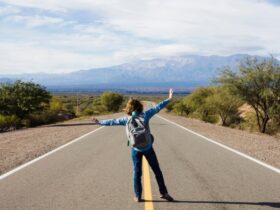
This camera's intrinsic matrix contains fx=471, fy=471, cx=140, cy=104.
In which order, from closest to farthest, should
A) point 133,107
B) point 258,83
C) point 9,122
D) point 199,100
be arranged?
point 133,107, point 258,83, point 9,122, point 199,100

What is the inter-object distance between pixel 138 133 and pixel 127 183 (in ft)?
6.32

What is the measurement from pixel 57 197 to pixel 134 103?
205 cm

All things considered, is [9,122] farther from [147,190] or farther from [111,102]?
[111,102]

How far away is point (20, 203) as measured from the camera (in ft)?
24.7

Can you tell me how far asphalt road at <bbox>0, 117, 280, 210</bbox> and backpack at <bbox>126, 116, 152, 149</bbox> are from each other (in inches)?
37.3

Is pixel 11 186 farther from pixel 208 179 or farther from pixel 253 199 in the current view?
pixel 253 199

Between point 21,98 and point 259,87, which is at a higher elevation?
point 259,87

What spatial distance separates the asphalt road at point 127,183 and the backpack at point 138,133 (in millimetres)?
948

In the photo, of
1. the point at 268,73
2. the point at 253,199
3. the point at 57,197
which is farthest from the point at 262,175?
the point at 268,73

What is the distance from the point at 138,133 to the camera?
7652mm

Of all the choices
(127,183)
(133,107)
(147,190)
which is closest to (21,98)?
(127,183)

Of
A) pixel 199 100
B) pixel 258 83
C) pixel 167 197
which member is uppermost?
pixel 258 83

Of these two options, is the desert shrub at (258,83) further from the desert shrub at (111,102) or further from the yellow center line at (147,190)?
the desert shrub at (111,102)

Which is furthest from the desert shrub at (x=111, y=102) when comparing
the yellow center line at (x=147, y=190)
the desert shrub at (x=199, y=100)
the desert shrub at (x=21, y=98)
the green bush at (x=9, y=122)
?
the yellow center line at (x=147, y=190)
